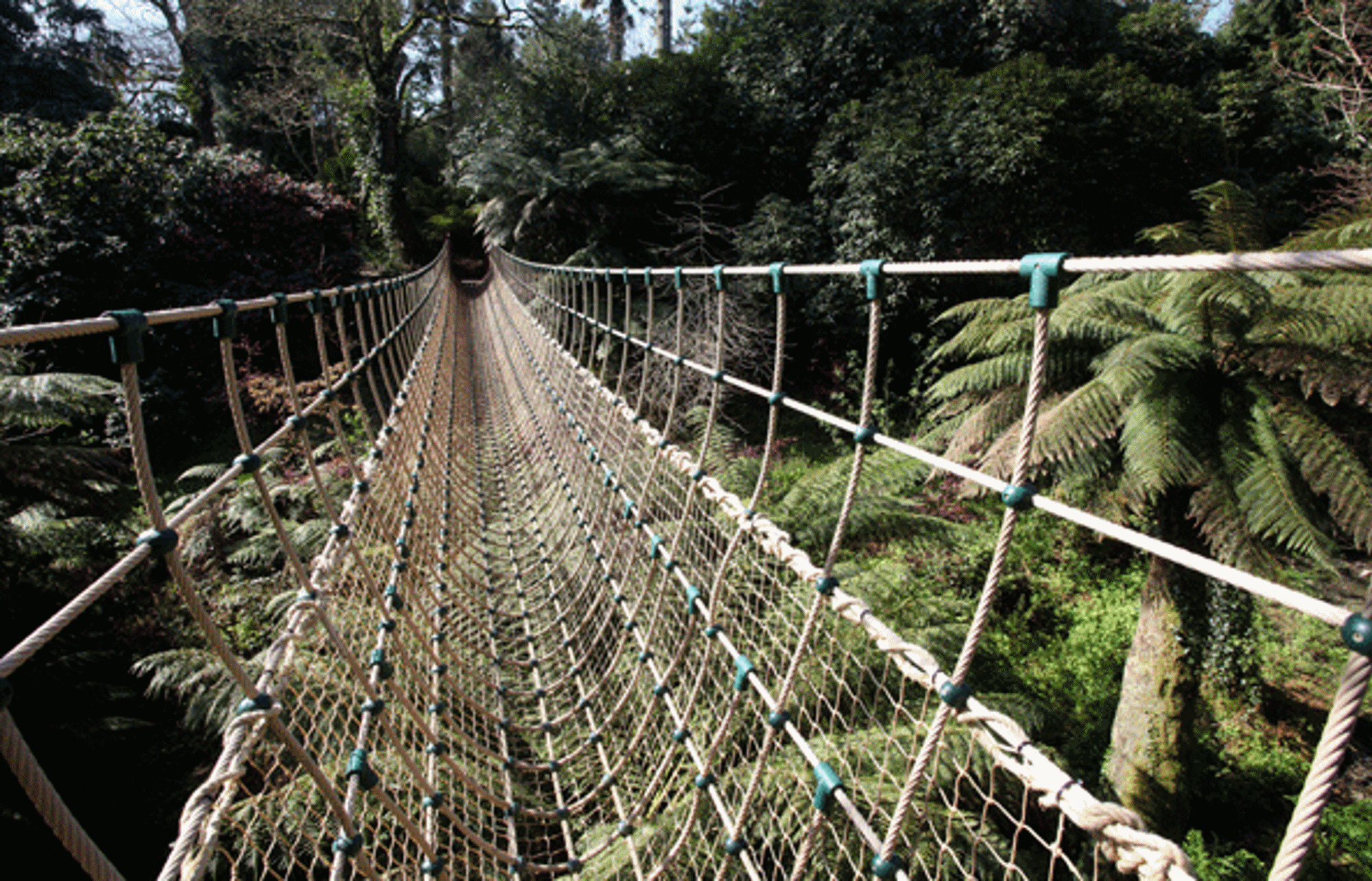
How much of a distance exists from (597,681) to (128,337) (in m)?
1.63

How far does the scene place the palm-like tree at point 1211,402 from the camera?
69.9 inches

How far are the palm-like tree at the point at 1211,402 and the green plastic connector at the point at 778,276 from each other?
3.56 ft

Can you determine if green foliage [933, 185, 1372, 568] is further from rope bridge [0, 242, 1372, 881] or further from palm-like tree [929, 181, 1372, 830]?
rope bridge [0, 242, 1372, 881]

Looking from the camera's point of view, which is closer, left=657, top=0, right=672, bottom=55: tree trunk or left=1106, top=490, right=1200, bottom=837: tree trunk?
left=1106, top=490, right=1200, bottom=837: tree trunk

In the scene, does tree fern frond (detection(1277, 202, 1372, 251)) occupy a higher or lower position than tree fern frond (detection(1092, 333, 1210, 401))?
higher

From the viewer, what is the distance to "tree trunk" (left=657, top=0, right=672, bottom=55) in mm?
13680

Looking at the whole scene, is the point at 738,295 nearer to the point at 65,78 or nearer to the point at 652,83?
the point at 652,83

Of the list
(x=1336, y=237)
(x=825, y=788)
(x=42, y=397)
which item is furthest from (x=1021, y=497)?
(x=42, y=397)

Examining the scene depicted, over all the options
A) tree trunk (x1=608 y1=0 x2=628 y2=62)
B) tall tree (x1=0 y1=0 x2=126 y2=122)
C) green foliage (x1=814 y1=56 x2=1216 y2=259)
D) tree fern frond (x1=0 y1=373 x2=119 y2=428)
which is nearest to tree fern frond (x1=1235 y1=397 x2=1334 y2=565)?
tree fern frond (x1=0 y1=373 x2=119 y2=428)

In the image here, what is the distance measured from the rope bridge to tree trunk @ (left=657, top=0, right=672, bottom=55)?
12315mm

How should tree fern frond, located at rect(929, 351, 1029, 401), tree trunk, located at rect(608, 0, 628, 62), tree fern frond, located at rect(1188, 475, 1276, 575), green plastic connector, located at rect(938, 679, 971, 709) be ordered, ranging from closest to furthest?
1. green plastic connector, located at rect(938, 679, 971, 709)
2. tree fern frond, located at rect(1188, 475, 1276, 575)
3. tree fern frond, located at rect(929, 351, 1029, 401)
4. tree trunk, located at rect(608, 0, 628, 62)

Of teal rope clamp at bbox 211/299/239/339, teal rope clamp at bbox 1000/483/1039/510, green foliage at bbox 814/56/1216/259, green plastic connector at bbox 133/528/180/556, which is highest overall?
green foliage at bbox 814/56/1216/259

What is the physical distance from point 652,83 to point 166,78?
36.8ft

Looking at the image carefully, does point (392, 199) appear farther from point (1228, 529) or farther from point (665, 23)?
point (1228, 529)
